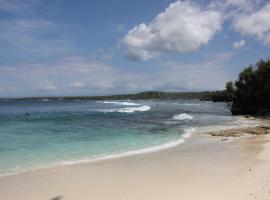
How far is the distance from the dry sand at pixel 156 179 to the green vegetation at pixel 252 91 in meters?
36.4

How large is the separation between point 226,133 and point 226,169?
40.9 feet

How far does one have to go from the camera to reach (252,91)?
53531 mm

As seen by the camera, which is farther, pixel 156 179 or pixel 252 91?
pixel 252 91

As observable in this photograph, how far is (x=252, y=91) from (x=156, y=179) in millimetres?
45146

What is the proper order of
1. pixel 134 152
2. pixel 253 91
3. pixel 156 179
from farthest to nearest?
1. pixel 253 91
2. pixel 134 152
3. pixel 156 179

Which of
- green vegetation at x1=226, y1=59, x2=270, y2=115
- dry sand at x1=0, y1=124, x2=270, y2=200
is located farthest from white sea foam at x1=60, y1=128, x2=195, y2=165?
green vegetation at x1=226, y1=59, x2=270, y2=115

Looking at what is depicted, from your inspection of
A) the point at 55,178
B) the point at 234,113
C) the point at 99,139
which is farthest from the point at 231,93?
the point at 55,178

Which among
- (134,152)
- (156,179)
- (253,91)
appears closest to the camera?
(156,179)

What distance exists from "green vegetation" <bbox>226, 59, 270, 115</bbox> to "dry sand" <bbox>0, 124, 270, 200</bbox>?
36.4 m

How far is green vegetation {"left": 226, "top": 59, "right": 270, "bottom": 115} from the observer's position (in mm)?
51406

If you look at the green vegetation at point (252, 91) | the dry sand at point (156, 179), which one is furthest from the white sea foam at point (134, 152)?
the green vegetation at point (252, 91)

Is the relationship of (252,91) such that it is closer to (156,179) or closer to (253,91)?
(253,91)

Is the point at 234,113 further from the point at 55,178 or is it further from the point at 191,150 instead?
the point at 55,178

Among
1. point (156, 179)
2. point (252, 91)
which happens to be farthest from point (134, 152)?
point (252, 91)
